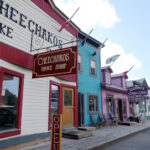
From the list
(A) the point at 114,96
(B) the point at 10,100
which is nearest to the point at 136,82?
(A) the point at 114,96

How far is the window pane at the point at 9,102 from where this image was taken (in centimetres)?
564

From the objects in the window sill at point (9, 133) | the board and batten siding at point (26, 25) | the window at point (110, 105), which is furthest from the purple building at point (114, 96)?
the window sill at point (9, 133)

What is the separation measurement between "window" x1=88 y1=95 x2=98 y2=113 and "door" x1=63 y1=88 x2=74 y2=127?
9.84 feet

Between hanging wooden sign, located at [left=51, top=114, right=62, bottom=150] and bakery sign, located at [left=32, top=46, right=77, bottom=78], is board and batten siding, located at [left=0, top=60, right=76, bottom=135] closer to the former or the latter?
bakery sign, located at [left=32, top=46, right=77, bottom=78]

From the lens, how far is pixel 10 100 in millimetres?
5980

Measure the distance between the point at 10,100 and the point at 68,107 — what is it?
12.8ft

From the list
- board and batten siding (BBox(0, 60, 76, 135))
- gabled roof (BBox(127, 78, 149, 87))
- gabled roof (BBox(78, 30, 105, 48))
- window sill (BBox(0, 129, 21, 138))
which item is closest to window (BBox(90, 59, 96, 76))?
gabled roof (BBox(78, 30, 105, 48))

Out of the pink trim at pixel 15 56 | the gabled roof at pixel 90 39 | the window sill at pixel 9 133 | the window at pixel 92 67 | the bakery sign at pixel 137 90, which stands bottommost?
the window sill at pixel 9 133

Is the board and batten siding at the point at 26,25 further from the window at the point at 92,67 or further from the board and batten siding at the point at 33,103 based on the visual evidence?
the window at the point at 92,67

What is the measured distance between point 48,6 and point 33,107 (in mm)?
5243

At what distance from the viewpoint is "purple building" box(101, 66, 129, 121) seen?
14.4m

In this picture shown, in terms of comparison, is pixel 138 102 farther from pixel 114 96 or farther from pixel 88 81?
pixel 88 81

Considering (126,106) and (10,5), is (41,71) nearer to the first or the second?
(10,5)

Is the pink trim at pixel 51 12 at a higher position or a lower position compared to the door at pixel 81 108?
higher
